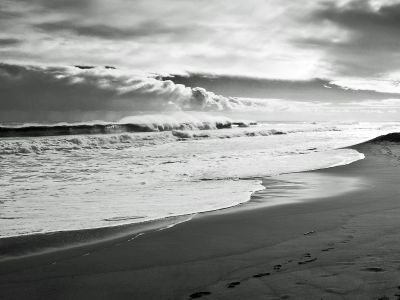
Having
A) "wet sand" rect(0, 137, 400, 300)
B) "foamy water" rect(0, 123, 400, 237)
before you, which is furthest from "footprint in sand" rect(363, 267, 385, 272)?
"foamy water" rect(0, 123, 400, 237)

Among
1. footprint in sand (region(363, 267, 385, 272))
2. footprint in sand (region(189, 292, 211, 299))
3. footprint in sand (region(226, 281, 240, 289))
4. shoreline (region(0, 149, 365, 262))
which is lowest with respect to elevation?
shoreline (region(0, 149, 365, 262))

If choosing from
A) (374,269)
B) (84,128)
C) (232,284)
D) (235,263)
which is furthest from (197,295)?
(84,128)

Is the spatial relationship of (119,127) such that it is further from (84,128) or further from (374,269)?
(374,269)

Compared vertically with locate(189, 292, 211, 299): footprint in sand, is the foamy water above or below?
above

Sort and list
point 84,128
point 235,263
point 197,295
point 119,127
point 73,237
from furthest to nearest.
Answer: point 119,127 < point 84,128 < point 73,237 < point 235,263 < point 197,295

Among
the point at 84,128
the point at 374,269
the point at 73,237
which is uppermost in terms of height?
the point at 84,128

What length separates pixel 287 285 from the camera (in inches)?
123

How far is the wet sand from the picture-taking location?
10.3 ft

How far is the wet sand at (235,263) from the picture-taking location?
10.3 ft

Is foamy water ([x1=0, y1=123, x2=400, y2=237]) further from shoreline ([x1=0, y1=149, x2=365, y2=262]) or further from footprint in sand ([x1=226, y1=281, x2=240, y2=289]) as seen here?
footprint in sand ([x1=226, y1=281, x2=240, y2=289])

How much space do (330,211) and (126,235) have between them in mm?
3427

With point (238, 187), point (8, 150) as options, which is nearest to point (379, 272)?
point (238, 187)

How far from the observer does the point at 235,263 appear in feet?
12.9

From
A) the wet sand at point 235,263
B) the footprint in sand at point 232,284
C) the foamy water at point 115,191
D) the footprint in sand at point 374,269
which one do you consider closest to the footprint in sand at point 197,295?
the wet sand at point 235,263
